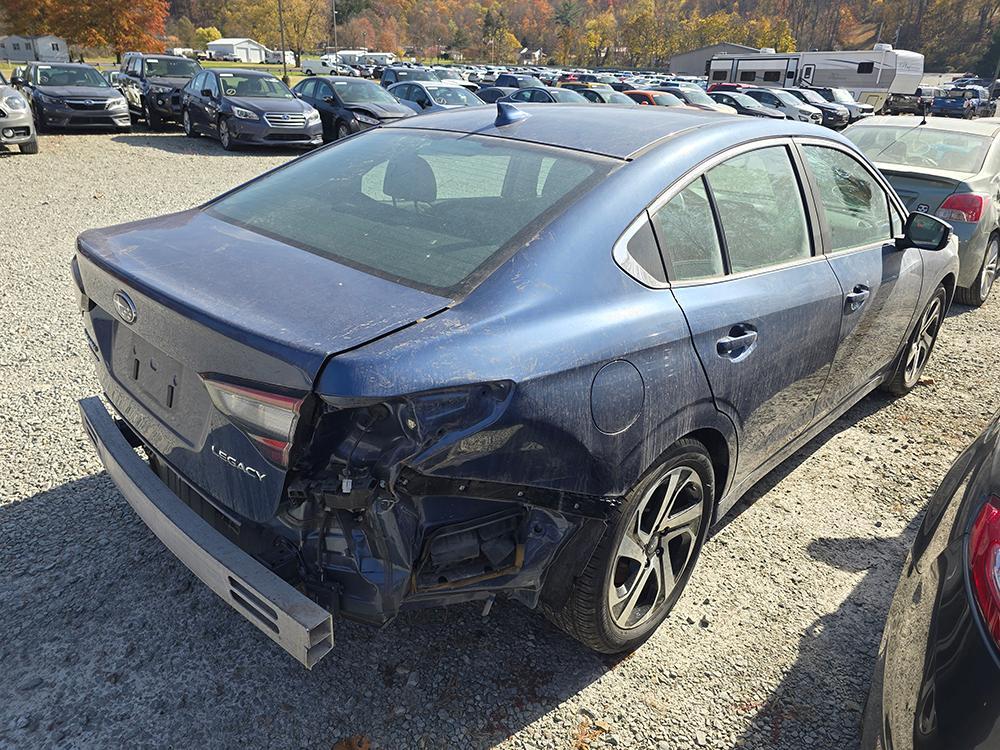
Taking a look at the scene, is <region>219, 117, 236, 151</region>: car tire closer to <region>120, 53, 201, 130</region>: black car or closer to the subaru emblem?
<region>120, 53, 201, 130</region>: black car

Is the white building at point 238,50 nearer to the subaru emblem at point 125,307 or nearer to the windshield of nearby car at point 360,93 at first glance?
the windshield of nearby car at point 360,93

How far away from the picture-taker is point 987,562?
1.57 meters

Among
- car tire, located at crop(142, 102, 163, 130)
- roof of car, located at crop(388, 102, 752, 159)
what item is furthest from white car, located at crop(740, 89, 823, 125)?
roof of car, located at crop(388, 102, 752, 159)

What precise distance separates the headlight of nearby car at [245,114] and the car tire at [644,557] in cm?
1371

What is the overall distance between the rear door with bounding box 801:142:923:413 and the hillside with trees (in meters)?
91.2

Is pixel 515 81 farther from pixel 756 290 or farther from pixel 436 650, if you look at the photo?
pixel 436 650

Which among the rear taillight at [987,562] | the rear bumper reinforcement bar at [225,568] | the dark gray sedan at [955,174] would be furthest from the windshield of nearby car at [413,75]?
the rear taillight at [987,562]

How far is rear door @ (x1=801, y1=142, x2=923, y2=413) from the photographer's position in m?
3.21

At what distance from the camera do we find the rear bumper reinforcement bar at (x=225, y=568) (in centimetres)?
177

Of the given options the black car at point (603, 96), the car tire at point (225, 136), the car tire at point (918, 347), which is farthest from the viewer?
the black car at point (603, 96)

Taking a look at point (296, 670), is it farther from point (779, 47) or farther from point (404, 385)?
point (779, 47)

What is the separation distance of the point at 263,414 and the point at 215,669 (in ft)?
3.70

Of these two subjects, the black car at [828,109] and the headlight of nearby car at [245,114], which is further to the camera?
the black car at [828,109]

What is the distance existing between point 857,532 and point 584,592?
6.03 feet
